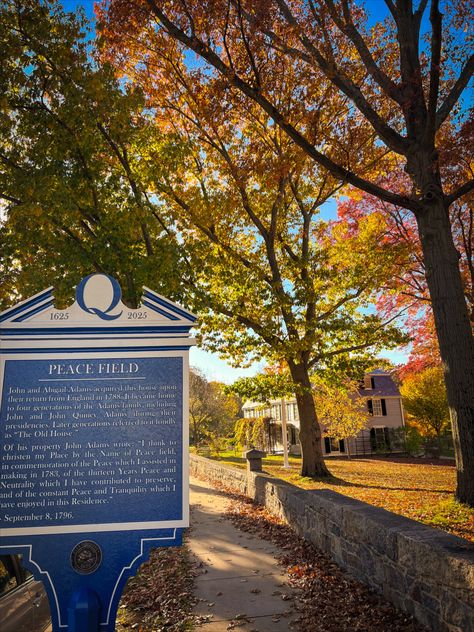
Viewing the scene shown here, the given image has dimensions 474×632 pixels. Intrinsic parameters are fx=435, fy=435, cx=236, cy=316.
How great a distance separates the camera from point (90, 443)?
4.08 m

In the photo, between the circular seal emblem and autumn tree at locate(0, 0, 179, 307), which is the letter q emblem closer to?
the circular seal emblem

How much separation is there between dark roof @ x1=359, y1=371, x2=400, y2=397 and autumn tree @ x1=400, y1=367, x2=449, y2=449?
16.9ft

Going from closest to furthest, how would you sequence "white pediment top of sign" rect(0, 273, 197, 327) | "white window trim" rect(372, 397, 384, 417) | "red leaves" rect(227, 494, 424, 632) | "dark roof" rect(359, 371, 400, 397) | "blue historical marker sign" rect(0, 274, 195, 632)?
1. "blue historical marker sign" rect(0, 274, 195, 632)
2. "white pediment top of sign" rect(0, 273, 197, 327)
3. "red leaves" rect(227, 494, 424, 632)
4. "white window trim" rect(372, 397, 384, 417)
5. "dark roof" rect(359, 371, 400, 397)

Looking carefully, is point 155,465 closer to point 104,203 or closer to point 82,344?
point 82,344

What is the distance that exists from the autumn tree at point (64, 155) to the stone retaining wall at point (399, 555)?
5.46 m

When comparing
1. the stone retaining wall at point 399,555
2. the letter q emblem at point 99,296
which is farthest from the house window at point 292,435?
the letter q emblem at point 99,296

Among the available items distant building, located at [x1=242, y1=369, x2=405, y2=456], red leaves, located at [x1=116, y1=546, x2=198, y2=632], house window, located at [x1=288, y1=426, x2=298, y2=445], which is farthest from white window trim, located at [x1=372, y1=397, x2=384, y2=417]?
red leaves, located at [x1=116, y1=546, x2=198, y2=632]

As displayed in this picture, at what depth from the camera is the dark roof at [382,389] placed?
40719mm

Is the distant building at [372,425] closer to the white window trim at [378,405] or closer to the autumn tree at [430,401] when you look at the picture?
the white window trim at [378,405]

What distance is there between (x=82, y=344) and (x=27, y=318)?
0.59 m

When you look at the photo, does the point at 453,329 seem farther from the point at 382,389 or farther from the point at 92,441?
the point at 382,389

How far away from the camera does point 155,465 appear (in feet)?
13.5

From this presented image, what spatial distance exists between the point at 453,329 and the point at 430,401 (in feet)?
92.2

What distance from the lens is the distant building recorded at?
36.8 meters
